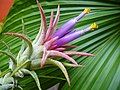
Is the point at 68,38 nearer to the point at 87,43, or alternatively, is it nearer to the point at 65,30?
the point at 65,30

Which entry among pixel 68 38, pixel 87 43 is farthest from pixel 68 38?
pixel 87 43

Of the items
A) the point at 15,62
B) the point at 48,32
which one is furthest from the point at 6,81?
the point at 48,32

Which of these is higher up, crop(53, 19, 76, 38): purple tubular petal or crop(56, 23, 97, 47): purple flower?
crop(53, 19, 76, 38): purple tubular petal

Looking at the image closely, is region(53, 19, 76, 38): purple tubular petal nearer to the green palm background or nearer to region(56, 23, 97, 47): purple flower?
region(56, 23, 97, 47): purple flower

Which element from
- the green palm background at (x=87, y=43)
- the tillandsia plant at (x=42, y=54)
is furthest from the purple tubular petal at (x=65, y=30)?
the green palm background at (x=87, y=43)

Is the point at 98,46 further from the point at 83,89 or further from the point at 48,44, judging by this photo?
the point at 48,44

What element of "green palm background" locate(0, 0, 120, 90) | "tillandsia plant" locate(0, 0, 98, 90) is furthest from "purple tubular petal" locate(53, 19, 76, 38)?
"green palm background" locate(0, 0, 120, 90)

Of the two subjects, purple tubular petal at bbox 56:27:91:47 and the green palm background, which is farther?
the green palm background

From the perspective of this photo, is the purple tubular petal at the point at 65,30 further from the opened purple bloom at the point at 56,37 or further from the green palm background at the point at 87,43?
the green palm background at the point at 87,43
